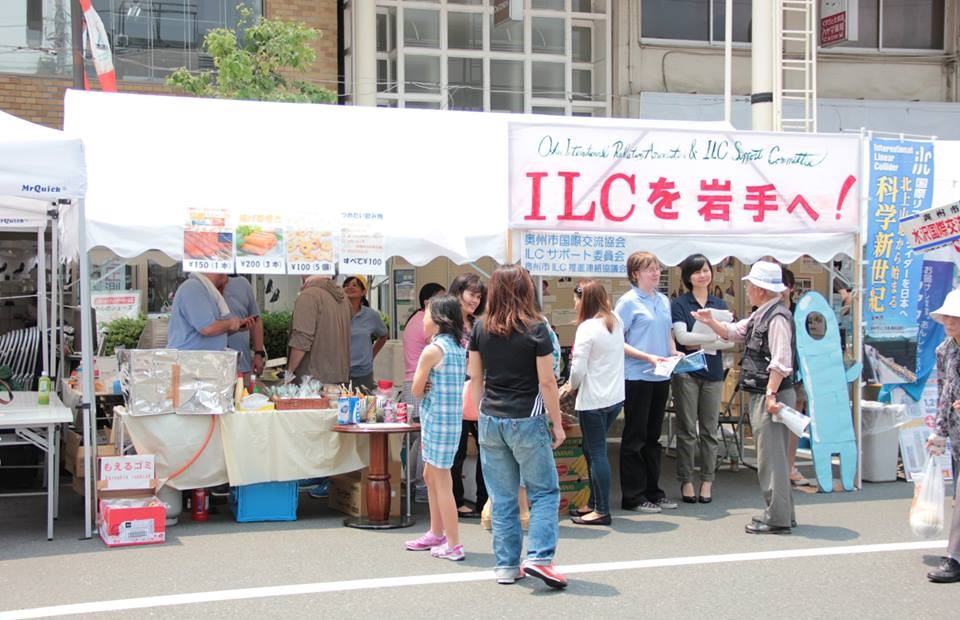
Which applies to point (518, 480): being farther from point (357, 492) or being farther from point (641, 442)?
point (641, 442)

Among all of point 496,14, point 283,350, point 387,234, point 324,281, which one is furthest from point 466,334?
point 496,14

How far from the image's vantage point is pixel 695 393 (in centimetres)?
873

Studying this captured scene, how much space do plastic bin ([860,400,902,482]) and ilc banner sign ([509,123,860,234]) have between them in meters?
1.81

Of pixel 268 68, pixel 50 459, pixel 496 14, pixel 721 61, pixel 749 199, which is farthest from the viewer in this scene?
pixel 721 61

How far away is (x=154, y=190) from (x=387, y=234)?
1.78 m

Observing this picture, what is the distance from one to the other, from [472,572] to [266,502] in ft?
7.24

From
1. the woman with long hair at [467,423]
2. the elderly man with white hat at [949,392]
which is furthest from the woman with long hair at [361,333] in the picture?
the elderly man with white hat at [949,392]

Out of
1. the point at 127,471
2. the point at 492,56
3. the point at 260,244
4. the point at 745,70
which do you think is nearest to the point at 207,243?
the point at 260,244

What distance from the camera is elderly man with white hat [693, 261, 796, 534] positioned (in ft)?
24.6

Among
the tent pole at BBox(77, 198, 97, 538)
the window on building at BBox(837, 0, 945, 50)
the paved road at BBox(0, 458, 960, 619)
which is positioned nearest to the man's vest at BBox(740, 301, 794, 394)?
the paved road at BBox(0, 458, 960, 619)

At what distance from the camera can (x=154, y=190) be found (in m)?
8.13

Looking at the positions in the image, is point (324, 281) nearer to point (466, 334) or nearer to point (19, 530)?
point (466, 334)

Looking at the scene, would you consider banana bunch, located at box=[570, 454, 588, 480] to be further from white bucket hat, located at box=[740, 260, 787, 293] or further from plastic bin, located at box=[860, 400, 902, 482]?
plastic bin, located at box=[860, 400, 902, 482]

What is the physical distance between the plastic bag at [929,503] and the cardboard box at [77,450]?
5585mm
